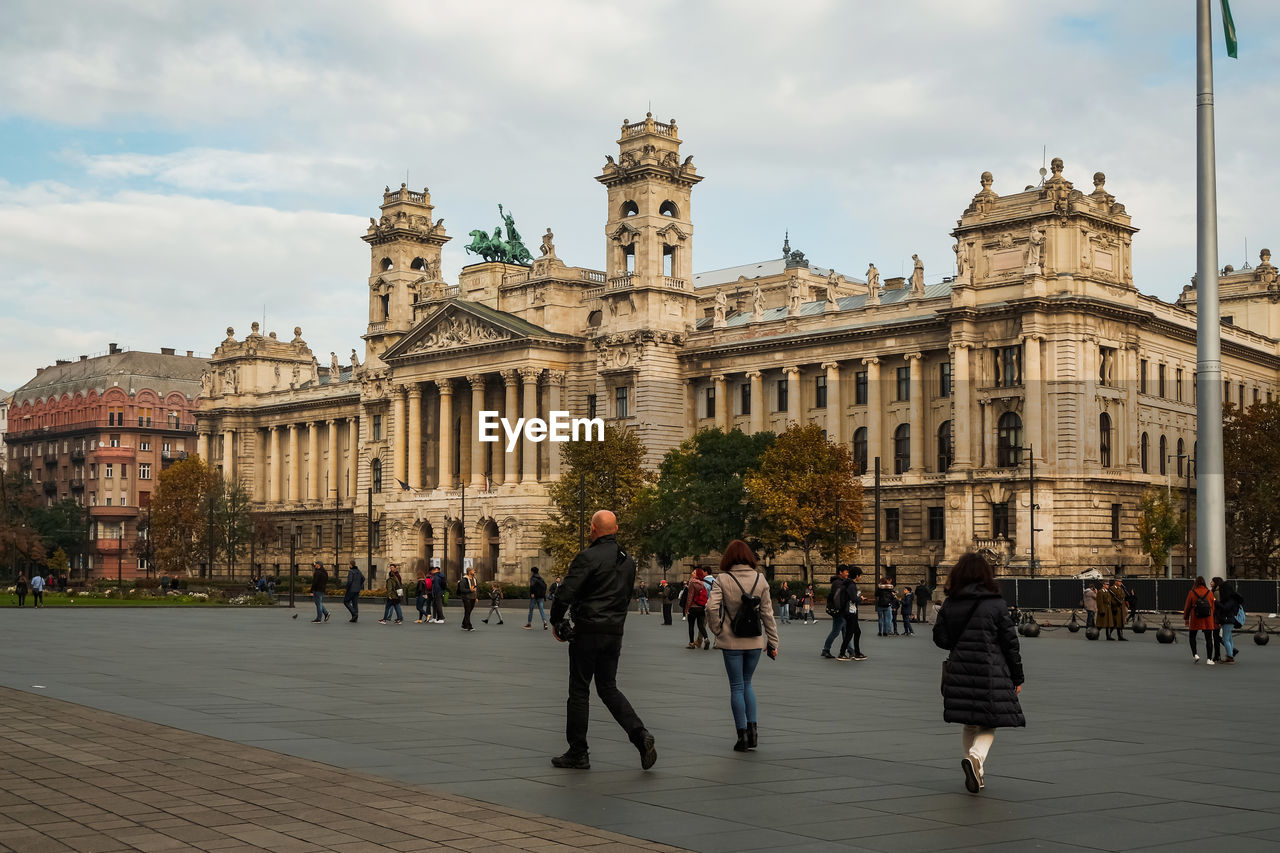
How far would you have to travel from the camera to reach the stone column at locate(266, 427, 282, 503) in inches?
5517

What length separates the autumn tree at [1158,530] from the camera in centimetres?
7938

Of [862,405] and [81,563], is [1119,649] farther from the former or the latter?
[81,563]

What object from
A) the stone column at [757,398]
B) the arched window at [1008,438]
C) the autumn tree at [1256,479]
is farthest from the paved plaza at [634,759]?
the stone column at [757,398]

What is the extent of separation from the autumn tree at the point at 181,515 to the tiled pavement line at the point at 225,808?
365ft

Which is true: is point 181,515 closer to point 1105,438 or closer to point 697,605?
point 1105,438

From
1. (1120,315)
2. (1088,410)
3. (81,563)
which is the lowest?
(81,563)

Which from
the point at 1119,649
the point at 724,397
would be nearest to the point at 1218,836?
the point at 1119,649

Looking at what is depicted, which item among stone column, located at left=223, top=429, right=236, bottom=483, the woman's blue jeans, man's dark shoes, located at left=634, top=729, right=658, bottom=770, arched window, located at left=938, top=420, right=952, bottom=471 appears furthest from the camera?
stone column, located at left=223, top=429, right=236, bottom=483

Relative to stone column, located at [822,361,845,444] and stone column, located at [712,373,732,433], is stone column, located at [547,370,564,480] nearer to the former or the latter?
stone column, located at [712,373,732,433]

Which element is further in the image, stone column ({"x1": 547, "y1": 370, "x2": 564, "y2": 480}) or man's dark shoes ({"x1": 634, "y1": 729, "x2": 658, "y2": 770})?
stone column ({"x1": 547, "y1": 370, "x2": 564, "y2": 480})

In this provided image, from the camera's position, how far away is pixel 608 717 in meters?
19.4

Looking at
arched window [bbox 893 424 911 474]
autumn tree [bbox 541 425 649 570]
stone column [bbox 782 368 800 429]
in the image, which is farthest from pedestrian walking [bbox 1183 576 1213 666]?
stone column [bbox 782 368 800 429]

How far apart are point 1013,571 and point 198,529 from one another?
71.9m

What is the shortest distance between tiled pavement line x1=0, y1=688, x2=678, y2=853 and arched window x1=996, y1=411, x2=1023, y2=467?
68996mm
